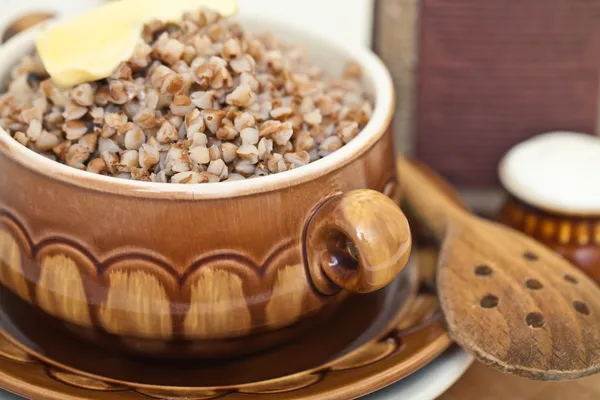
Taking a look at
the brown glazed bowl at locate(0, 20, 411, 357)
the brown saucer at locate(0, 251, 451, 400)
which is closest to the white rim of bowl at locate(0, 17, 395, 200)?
the brown glazed bowl at locate(0, 20, 411, 357)

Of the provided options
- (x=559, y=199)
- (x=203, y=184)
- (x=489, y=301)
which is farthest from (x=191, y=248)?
(x=559, y=199)

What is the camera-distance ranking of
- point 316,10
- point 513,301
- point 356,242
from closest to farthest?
point 356,242
point 513,301
point 316,10

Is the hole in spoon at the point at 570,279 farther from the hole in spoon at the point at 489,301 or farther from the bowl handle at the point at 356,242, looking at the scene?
the bowl handle at the point at 356,242

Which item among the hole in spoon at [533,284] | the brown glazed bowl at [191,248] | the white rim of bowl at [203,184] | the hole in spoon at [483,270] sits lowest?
the hole in spoon at [533,284]

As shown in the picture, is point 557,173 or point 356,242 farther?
point 557,173

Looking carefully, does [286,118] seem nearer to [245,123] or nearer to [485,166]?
[245,123]

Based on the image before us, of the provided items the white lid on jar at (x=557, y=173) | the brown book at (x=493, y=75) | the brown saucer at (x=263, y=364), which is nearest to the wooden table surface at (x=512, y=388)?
the brown saucer at (x=263, y=364)

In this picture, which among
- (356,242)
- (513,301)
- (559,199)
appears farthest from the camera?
(559,199)

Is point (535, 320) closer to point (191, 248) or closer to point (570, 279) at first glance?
point (570, 279)
